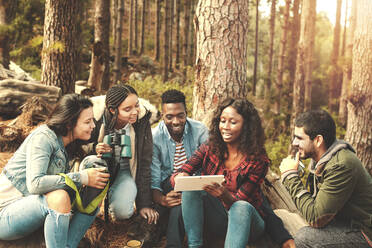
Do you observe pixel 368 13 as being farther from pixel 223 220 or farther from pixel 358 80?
pixel 223 220

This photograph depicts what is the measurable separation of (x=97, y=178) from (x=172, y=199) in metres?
0.84

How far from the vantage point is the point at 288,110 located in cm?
1398

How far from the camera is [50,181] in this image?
2572 millimetres

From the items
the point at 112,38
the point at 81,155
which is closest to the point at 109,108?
the point at 81,155

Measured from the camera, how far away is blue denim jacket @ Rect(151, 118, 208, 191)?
3633 millimetres

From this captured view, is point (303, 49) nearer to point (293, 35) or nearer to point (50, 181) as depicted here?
point (293, 35)

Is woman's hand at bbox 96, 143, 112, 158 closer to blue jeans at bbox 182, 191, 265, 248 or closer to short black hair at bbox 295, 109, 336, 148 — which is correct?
blue jeans at bbox 182, 191, 265, 248

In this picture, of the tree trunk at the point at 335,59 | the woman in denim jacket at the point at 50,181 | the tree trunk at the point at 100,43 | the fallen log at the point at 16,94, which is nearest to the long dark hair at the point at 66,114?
the woman in denim jacket at the point at 50,181

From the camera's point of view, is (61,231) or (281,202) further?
(281,202)

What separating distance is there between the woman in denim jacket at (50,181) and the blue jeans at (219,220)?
0.79 metres

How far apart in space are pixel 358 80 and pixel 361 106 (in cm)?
50

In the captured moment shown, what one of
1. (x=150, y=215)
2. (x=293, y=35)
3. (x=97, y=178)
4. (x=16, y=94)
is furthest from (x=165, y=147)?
(x=293, y=35)

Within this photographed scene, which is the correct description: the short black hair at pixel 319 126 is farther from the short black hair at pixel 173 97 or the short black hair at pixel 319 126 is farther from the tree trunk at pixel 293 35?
the tree trunk at pixel 293 35

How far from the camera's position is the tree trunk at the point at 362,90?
6.24 metres
